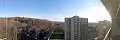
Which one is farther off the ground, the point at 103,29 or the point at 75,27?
the point at 103,29

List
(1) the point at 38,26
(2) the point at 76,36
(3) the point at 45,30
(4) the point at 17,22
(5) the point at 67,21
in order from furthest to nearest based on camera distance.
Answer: (3) the point at 45,30
(1) the point at 38,26
(4) the point at 17,22
(5) the point at 67,21
(2) the point at 76,36

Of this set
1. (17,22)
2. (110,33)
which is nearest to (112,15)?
(110,33)

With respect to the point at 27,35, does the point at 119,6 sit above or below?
above

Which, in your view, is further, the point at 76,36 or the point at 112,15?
the point at 76,36

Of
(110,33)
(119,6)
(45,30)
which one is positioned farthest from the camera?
(45,30)

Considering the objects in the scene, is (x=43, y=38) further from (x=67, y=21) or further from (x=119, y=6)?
(x=119, y=6)

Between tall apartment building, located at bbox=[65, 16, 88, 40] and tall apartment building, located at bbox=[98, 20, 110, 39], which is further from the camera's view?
tall apartment building, located at bbox=[65, 16, 88, 40]

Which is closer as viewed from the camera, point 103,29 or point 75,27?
point 103,29

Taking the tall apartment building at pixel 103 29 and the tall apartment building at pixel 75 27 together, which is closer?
the tall apartment building at pixel 103 29
